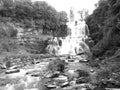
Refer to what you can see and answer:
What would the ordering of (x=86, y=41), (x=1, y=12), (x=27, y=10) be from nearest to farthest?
(x=86, y=41) < (x=1, y=12) < (x=27, y=10)

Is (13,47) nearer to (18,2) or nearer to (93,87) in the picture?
(18,2)

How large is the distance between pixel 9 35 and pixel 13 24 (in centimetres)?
369

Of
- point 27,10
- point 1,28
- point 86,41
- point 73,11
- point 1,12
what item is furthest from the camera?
point 73,11

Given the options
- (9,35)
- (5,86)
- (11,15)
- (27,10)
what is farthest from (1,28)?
(5,86)

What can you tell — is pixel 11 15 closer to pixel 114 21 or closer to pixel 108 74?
pixel 114 21

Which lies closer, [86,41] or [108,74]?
[108,74]

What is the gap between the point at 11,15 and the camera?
3100 cm

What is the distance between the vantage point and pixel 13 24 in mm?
30484

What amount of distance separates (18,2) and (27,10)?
3366 mm

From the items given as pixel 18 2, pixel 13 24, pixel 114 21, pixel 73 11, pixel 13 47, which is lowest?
pixel 13 47

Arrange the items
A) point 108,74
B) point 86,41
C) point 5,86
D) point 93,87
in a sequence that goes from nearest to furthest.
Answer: point 93,87 → point 108,74 → point 5,86 → point 86,41

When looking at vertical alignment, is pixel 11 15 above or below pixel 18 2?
below

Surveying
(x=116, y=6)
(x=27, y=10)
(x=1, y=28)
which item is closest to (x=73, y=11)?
(x=27, y=10)

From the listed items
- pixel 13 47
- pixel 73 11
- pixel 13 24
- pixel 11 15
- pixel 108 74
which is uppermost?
pixel 73 11
